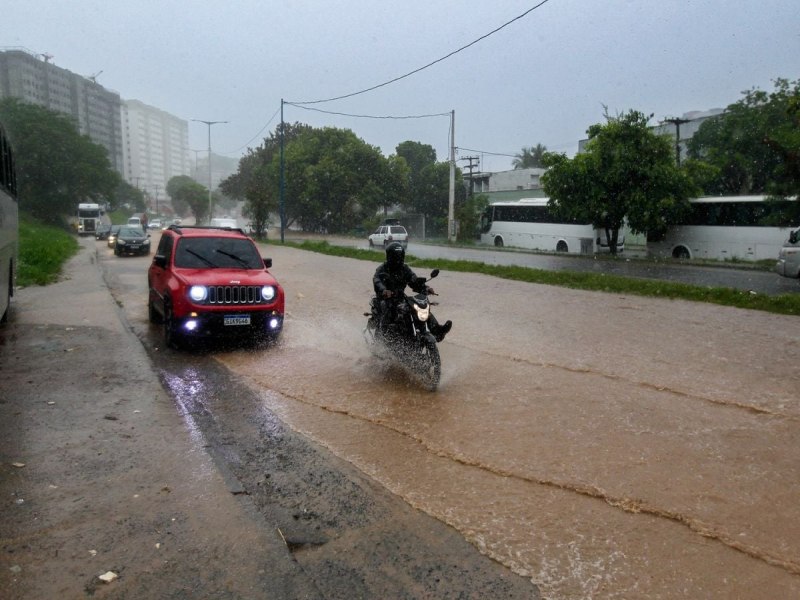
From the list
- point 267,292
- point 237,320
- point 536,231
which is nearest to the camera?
point 237,320

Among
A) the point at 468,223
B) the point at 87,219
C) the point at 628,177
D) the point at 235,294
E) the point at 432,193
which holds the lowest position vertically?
the point at 235,294

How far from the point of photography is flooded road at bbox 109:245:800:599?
3498 mm

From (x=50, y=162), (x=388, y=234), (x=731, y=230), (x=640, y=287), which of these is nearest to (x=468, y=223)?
(x=388, y=234)

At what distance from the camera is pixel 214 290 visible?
28.5 feet

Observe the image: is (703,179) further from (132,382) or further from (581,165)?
(132,382)

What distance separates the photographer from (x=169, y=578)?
3.22 meters

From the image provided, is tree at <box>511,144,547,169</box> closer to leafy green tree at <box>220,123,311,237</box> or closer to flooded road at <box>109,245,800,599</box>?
leafy green tree at <box>220,123,311,237</box>

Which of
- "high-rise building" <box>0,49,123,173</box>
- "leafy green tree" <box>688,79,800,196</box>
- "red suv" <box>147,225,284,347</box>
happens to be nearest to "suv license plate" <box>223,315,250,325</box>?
"red suv" <box>147,225,284,347</box>

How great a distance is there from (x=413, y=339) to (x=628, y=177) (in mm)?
25425

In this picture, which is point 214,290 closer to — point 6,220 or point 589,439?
point 6,220

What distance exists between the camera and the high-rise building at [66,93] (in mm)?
118562

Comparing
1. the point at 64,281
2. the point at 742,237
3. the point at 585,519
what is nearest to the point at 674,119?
the point at 742,237

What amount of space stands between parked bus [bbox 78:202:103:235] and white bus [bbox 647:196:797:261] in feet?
160

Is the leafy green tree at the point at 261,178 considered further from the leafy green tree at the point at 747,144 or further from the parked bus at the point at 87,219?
the leafy green tree at the point at 747,144
